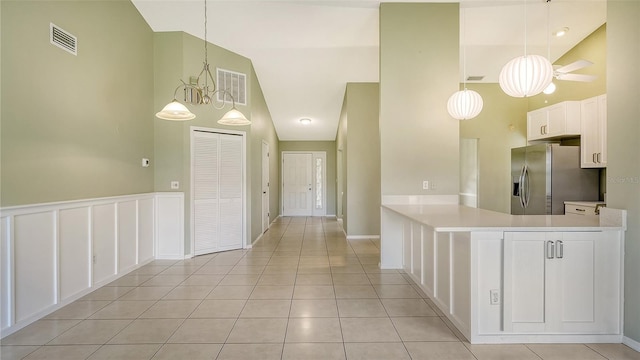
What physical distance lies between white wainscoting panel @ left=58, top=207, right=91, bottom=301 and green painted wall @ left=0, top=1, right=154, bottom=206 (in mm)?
210

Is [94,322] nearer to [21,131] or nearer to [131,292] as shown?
[131,292]

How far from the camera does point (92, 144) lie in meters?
3.07

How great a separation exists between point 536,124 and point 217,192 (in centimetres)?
559

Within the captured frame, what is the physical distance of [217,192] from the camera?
465 centimetres

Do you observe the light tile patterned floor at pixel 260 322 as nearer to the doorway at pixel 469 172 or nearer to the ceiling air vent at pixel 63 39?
the ceiling air vent at pixel 63 39

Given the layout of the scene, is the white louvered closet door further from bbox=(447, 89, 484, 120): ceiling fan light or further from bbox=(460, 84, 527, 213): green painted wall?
bbox=(460, 84, 527, 213): green painted wall

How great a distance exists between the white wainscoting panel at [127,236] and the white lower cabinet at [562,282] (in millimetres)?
4076

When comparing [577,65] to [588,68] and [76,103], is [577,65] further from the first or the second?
[76,103]

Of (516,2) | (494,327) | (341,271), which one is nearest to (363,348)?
(494,327)

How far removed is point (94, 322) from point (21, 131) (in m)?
1.69

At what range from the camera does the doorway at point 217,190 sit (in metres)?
4.42

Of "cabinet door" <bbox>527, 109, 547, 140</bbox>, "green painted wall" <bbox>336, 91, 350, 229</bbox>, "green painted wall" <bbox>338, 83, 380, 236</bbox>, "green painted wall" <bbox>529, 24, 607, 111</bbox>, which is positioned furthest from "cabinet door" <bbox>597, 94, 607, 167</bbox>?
"green painted wall" <bbox>336, 91, 350, 229</bbox>

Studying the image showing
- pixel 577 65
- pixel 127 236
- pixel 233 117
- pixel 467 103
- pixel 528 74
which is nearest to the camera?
pixel 528 74

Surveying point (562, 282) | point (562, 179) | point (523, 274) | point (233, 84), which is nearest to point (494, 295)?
point (523, 274)
